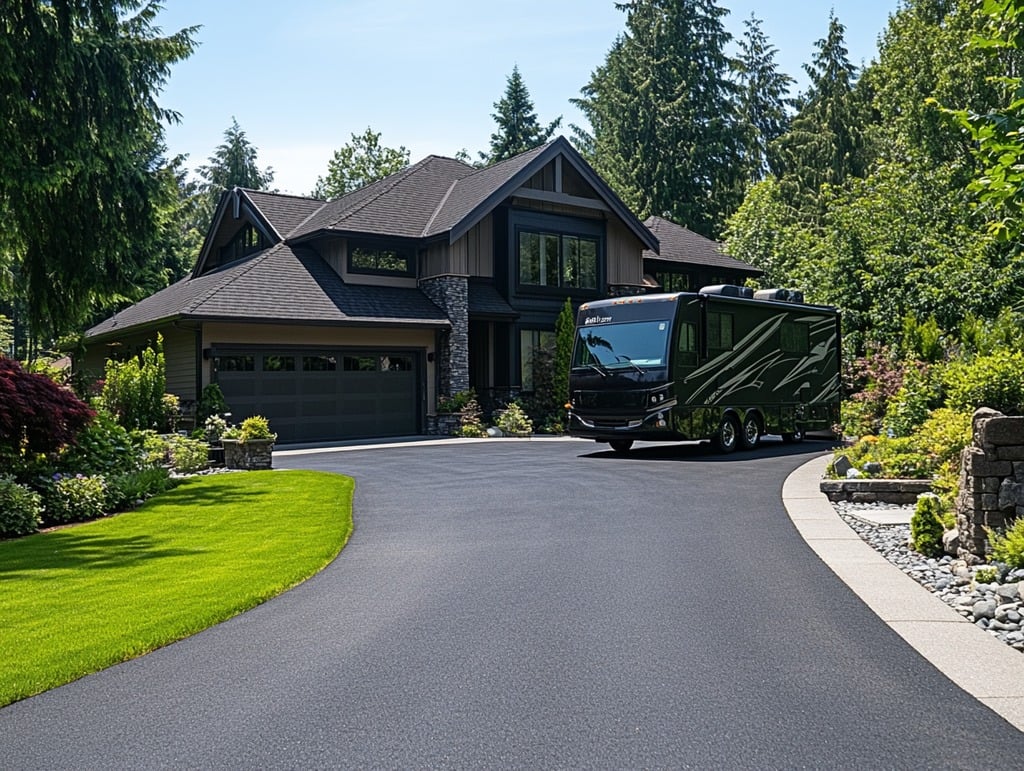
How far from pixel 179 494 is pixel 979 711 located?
1254 centimetres

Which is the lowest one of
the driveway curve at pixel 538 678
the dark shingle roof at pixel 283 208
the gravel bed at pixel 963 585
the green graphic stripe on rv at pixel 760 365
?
the driveway curve at pixel 538 678

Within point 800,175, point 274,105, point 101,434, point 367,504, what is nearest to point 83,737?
point 367,504

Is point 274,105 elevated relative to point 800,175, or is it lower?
lower

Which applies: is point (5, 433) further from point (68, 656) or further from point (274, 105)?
point (274, 105)

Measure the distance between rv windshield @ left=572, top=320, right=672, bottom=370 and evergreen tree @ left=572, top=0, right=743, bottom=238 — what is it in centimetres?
3642

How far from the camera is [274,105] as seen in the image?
23.3 meters

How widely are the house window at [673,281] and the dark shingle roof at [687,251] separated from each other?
85 cm

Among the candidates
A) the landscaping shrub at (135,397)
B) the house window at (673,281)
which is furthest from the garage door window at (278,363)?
the house window at (673,281)

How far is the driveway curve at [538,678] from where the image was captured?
4305mm

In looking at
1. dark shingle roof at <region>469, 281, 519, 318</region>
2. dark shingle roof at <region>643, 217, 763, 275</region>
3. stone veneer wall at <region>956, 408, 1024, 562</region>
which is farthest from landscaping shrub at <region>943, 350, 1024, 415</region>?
dark shingle roof at <region>643, 217, 763, 275</region>

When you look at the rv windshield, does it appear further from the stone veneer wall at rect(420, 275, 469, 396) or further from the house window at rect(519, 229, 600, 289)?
the house window at rect(519, 229, 600, 289)

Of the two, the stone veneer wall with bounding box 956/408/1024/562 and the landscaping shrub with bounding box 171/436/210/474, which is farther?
the landscaping shrub with bounding box 171/436/210/474

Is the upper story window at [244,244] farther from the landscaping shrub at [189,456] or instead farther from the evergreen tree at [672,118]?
the evergreen tree at [672,118]

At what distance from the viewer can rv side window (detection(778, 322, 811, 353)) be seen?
21350 mm
